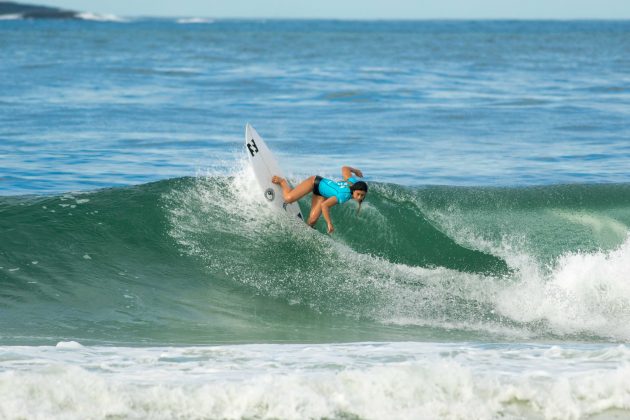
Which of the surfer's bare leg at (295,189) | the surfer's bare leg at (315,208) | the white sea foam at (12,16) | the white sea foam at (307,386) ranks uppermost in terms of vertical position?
the white sea foam at (12,16)

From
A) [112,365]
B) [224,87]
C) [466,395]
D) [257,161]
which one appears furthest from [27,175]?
[224,87]

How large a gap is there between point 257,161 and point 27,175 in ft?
18.5

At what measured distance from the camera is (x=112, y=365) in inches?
292

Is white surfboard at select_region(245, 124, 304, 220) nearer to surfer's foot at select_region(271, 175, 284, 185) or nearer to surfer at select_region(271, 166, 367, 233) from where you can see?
Answer: surfer's foot at select_region(271, 175, 284, 185)

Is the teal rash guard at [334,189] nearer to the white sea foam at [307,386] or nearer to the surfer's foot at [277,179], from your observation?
the surfer's foot at [277,179]

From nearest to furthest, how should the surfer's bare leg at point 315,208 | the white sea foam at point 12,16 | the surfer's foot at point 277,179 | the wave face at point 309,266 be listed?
1. the wave face at point 309,266
2. the surfer's bare leg at point 315,208
3. the surfer's foot at point 277,179
4. the white sea foam at point 12,16

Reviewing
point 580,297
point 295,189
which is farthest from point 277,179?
point 580,297

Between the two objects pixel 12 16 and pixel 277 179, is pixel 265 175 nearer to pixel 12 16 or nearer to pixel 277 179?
pixel 277 179

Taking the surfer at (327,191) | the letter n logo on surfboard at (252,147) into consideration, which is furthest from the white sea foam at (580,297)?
the letter n logo on surfboard at (252,147)

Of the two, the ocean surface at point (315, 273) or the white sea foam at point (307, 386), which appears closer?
the white sea foam at point (307, 386)

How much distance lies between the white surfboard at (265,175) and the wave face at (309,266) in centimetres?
21

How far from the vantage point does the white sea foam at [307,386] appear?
258 inches

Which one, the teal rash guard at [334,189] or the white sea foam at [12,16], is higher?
the white sea foam at [12,16]

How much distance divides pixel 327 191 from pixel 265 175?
4.56 ft
